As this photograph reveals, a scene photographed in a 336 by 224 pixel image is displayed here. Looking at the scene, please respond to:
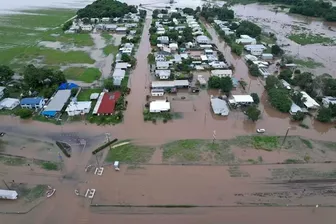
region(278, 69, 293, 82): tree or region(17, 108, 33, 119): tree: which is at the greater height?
region(278, 69, 293, 82): tree

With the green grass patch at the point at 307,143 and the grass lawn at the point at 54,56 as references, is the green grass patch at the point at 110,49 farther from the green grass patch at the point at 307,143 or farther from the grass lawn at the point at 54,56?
the green grass patch at the point at 307,143

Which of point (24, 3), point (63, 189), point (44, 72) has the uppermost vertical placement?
point (24, 3)

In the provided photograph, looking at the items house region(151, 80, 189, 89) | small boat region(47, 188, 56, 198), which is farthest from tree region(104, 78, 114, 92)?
small boat region(47, 188, 56, 198)

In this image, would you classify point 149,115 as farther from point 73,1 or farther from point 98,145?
point 73,1

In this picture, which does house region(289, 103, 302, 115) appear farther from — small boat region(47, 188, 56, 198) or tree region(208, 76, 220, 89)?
small boat region(47, 188, 56, 198)

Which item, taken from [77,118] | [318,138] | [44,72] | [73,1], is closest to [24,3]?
[73,1]

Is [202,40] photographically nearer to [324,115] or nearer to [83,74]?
[83,74]
